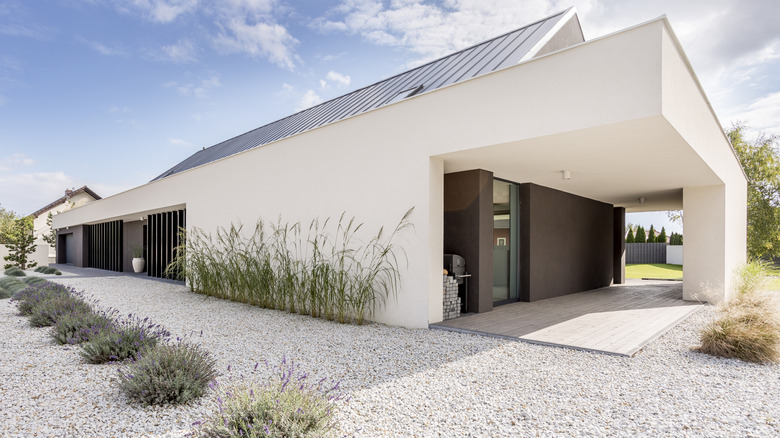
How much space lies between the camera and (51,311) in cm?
527

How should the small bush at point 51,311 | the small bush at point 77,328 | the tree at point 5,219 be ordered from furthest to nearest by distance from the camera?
the tree at point 5,219 → the small bush at point 51,311 → the small bush at point 77,328

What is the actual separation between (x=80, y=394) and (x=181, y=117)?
9371 millimetres

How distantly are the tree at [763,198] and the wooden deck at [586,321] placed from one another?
12.4 metres

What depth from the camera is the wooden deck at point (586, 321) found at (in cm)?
423

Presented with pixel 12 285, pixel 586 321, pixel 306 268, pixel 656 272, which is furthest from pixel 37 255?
pixel 656 272

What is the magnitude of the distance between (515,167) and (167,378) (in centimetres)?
480

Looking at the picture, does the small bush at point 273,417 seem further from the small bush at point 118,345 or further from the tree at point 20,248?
the tree at point 20,248

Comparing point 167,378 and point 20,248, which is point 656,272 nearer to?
point 167,378

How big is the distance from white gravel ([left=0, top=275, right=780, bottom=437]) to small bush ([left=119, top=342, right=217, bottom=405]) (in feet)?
0.27

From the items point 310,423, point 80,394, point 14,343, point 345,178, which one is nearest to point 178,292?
point 14,343

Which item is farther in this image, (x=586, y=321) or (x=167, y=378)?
(x=586, y=321)

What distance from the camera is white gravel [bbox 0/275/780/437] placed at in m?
2.30

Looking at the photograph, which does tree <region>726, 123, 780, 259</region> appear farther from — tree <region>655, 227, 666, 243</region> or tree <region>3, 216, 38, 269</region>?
tree <region>3, 216, 38, 269</region>

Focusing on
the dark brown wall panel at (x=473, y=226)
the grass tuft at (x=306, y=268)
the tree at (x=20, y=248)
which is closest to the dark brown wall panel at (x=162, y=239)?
the grass tuft at (x=306, y=268)
